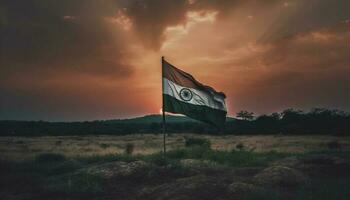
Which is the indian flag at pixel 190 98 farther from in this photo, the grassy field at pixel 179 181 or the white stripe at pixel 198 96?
the grassy field at pixel 179 181

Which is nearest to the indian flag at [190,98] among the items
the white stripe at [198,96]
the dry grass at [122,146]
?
the white stripe at [198,96]

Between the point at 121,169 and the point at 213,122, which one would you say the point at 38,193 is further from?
the point at 213,122

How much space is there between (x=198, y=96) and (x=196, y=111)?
0.63 meters

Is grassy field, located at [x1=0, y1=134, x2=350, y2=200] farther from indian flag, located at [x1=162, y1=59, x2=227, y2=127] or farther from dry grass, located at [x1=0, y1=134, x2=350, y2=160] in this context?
dry grass, located at [x1=0, y1=134, x2=350, y2=160]

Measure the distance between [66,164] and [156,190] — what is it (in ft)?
24.8

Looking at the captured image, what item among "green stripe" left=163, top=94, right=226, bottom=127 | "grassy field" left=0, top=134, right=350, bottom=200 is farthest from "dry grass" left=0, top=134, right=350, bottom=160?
"green stripe" left=163, top=94, right=226, bottom=127

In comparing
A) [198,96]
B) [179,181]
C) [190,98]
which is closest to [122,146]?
[198,96]

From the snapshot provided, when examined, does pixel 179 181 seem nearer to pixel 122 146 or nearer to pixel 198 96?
pixel 198 96

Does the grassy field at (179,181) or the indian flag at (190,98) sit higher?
the indian flag at (190,98)

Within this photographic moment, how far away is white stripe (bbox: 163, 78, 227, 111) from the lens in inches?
681

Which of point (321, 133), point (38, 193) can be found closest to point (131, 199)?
point (38, 193)

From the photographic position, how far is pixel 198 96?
59.1 ft

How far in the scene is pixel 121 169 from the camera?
16.5 metres

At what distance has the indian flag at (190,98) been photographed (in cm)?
1728
